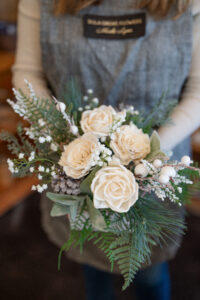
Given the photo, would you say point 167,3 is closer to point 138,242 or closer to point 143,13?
Answer: point 143,13

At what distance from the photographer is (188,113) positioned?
878 mm

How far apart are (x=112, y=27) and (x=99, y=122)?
42 cm

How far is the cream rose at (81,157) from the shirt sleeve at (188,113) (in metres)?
0.30

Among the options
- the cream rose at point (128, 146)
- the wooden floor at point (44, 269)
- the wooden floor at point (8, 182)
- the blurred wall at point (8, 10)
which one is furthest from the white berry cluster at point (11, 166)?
the blurred wall at point (8, 10)

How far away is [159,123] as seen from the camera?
0.85m

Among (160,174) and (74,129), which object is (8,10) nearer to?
(74,129)

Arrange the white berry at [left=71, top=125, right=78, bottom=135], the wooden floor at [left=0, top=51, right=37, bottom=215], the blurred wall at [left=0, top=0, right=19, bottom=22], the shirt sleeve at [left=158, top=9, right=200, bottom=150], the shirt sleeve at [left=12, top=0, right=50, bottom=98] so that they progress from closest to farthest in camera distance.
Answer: the white berry at [left=71, top=125, right=78, bottom=135], the shirt sleeve at [left=158, top=9, right=200, bottom=150], the shirt sleeve at [left=12, top=0, right=50, bottom=98], the wooden floor at [left=0, top=51, right=37, bottom=215], the blurred wall at [left=0, top=0, right=19, bottom=22]

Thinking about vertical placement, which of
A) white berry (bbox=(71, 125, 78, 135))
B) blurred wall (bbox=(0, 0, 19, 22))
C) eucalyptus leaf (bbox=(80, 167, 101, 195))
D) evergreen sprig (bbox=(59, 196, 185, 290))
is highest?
blurred wall (bbox=(0, 0, 19, 22))

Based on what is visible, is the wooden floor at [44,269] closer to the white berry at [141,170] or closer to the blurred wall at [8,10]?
the white berry at [141,170]

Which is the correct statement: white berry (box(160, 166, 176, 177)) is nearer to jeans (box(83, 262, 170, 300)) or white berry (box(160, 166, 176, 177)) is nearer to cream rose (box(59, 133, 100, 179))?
cream rose (box(59, 133, 100, 179))

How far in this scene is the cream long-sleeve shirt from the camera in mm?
857

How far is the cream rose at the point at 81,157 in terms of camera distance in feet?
1.92

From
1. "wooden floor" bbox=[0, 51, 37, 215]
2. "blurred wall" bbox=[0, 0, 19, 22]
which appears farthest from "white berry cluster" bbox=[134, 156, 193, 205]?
"blurred wall" bbox=[0, 0, 19, 22]

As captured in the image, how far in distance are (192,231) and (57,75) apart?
1.33 m
